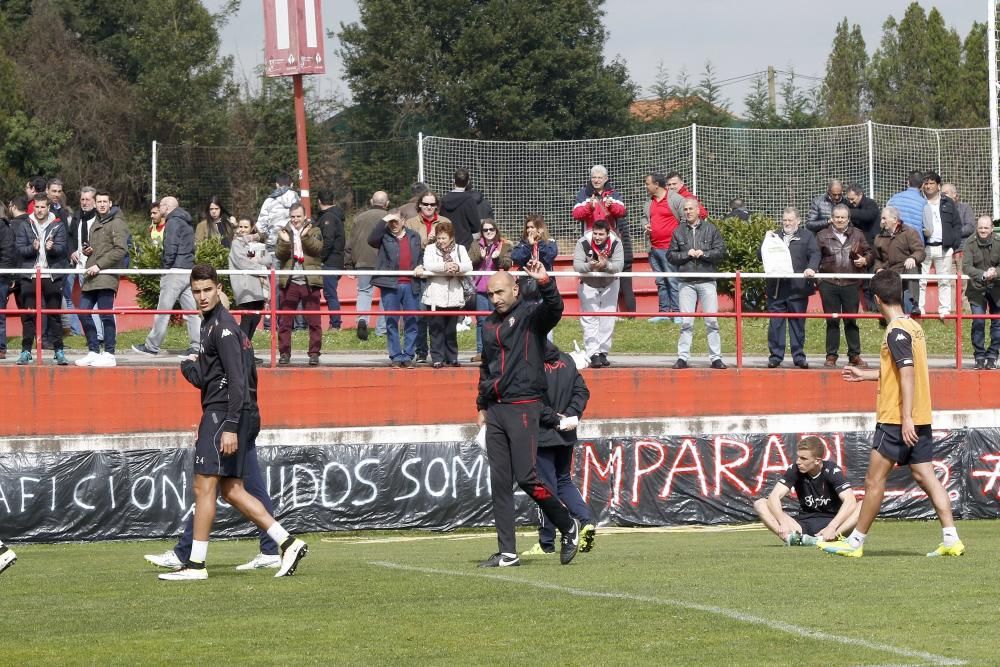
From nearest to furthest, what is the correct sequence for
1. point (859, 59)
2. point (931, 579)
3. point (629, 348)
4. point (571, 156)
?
point (931, 579), point (629, 348), point (571, 156), point (859, 59)

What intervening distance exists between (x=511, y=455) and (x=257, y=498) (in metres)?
1.81

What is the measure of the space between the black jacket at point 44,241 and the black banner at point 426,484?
10.4 feet

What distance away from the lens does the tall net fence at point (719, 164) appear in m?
27.8

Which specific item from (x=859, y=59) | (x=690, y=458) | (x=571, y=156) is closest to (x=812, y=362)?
(x=690, y=458)

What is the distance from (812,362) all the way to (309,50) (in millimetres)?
9154

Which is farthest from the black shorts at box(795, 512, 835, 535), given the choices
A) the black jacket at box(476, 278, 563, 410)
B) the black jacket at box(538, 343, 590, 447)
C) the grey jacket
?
the grey jacket

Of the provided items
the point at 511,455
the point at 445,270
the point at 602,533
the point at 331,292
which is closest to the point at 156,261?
the point at 331,292

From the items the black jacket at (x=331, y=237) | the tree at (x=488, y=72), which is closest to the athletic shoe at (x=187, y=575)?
the black jacket at (x=331, y=237)

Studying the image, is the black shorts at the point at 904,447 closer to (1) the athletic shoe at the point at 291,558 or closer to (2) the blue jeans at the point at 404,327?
(1) the athletic shoe at the point at 291,558

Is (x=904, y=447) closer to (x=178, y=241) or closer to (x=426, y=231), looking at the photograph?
(x=426, y=231)

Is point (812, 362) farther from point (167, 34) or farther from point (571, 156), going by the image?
point (167, 34)

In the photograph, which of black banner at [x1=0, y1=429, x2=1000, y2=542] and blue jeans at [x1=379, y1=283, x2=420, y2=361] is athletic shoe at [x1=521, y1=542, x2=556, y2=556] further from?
blue jeans at [x1=379, y1=283, x2=420, y2=361]

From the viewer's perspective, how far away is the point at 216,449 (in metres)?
10.1

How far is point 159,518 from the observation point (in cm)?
1677
